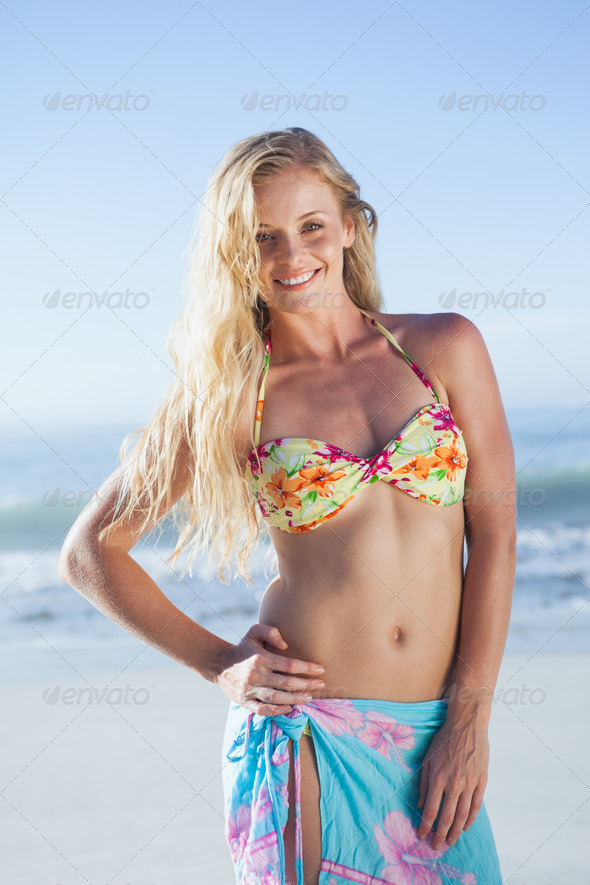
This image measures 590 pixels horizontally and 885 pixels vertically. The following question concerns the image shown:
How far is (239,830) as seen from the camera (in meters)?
1.75

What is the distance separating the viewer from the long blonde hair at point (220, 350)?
189 cm

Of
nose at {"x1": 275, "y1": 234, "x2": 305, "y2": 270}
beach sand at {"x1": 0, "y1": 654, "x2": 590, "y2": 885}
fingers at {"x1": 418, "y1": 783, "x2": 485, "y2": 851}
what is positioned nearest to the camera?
fingers at {"x1": 418, "y1": 783, "x2": 485, "y2": 851}

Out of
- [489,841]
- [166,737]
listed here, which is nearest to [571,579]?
[166,737]

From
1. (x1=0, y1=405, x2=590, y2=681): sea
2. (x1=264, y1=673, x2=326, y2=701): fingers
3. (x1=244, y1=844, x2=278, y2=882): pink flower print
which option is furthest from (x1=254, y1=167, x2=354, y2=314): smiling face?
(x1=0, y1=405, x2=590, y2=681): sea

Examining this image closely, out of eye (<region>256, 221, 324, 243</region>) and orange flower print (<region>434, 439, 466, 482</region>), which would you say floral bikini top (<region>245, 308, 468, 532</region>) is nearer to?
orange flower print (<region>434, 439, 466, 482</region>)

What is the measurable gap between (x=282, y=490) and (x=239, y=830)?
2.36ft

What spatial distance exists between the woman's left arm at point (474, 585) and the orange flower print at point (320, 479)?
0.30 metres

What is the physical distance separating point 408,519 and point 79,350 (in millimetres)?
9702

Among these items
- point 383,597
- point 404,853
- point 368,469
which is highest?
point 368,469

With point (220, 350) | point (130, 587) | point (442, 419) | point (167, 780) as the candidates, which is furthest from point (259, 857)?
point (167, 780)

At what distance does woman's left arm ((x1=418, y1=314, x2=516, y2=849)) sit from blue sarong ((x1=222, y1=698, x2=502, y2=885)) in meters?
0.04

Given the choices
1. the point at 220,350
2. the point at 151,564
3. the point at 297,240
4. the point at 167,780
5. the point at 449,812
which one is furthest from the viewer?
the point at 151,564

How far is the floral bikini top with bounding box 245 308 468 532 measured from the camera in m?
1.73

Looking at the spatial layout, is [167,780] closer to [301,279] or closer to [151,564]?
[301,279]
